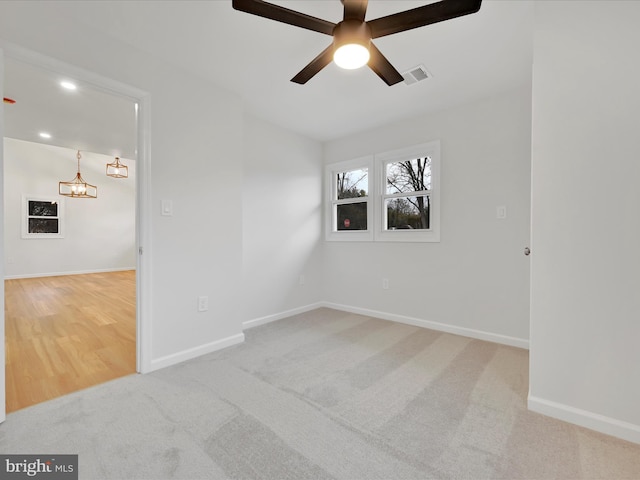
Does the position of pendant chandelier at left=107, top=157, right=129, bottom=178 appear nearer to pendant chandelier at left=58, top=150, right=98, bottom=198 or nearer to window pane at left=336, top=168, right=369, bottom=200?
pendant chandelier at left=58, top=150, right=98, bottom=198

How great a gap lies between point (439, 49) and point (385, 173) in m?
1.68

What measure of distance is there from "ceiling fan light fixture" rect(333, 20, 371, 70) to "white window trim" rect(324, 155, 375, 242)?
2.30 m

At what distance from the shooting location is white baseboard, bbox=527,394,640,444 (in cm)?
148

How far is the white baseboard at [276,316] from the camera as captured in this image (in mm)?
3312

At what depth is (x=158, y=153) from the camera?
2.26m

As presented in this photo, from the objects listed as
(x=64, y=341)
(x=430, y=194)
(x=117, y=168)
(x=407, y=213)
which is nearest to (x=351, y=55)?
(x=430, y=194)

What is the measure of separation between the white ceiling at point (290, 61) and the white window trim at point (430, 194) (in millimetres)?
400

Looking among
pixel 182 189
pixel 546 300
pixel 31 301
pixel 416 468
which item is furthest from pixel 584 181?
pixel 31 301

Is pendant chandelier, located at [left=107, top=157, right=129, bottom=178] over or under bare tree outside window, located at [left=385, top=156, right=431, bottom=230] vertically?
over

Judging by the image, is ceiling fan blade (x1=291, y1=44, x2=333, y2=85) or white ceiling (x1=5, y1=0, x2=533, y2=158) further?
white ceiling (x1=5, y1=0, x2=533, y2=158)

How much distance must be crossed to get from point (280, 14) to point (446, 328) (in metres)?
3.14

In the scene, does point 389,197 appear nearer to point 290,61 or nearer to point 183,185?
point 290,61

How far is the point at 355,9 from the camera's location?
1320mm

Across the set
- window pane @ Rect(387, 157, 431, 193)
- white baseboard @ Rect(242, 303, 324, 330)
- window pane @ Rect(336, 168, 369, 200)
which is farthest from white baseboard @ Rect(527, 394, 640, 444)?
window pane @ Rect(336, 168, 369, 200)
